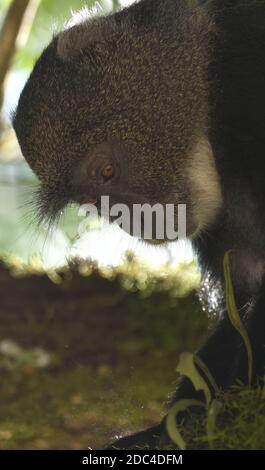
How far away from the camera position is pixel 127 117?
341 cm

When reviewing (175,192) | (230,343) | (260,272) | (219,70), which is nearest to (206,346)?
(230,343)

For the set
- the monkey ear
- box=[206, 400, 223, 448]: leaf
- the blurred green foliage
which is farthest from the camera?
the blurred green foliage

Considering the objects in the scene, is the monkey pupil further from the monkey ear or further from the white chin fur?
the monkey ear

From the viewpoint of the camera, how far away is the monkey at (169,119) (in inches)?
130

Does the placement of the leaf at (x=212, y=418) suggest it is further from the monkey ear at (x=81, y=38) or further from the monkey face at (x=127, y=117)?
the monkey ear at (x=81, y=38)

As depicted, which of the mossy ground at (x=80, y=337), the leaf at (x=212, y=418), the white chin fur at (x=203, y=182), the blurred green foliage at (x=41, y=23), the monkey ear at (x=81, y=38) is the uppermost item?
the blurred green foliage at (x=41, y=23)

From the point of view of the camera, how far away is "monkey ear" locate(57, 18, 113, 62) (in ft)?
11.5

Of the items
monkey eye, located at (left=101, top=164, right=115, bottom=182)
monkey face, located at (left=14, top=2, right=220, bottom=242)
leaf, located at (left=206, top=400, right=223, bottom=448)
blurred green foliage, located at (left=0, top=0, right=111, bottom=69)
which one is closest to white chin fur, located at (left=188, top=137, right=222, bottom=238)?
monkey face, located at (left=14, top=2, right=220, bottom=242)

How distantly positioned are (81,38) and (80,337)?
71.2 inches

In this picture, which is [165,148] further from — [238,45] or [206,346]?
[206,346]

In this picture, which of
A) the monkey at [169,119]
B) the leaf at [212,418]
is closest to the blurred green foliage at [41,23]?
the monkey at [169,119]

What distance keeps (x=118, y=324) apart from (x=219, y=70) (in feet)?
6.33

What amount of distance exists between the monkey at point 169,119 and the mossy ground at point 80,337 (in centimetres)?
99

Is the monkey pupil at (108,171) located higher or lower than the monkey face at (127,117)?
lower
